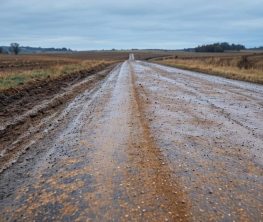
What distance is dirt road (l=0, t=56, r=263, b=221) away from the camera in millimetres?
4668

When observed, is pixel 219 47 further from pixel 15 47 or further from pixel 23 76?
pixel 23 76

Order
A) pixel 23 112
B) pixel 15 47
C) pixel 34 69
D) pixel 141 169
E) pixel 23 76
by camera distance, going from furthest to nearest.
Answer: pixel 15 47 < pixel 34 69 < pixel 23 76 < pixel 23 112 < pixel 141 169

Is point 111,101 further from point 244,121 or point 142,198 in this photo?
point 142,198

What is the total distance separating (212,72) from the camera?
3169 cm

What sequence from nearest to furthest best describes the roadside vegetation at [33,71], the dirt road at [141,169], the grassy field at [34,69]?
the dirt road at [141,169] → the roadside vegetation at [33,71] → the grassy field at [34,69]

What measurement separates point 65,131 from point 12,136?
1.16m

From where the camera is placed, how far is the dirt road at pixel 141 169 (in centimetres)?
467

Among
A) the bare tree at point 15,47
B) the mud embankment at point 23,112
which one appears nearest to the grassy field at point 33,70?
the mud embankment at point 23,112

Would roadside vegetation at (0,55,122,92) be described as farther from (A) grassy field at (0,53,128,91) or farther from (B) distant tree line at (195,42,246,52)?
(B) distant tree line at (195,42,246,52)

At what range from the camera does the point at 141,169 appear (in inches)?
241

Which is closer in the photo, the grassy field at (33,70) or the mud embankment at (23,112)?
the mud embankment at (23,112)

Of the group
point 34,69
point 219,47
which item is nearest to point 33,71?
point 34,69

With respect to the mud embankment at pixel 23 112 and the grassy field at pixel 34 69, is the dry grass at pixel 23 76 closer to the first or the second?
the grassy field at pixel 34 69

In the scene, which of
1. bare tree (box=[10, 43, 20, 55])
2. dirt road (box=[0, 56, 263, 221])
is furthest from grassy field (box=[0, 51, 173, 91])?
bare tree (box=[10, 43, 20, 55])
